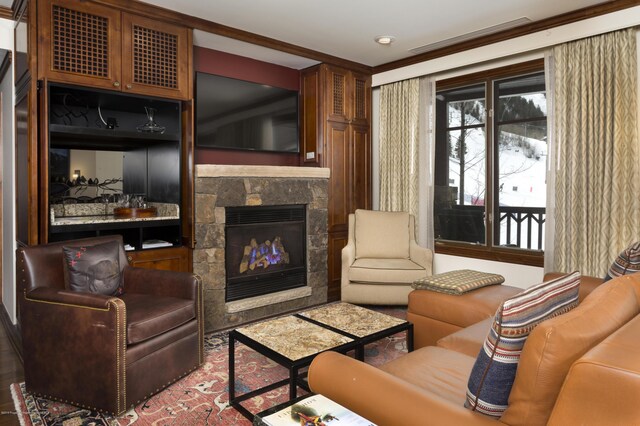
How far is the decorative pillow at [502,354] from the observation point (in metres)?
1.21

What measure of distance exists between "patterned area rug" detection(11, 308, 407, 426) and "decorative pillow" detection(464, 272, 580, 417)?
54.8 inches

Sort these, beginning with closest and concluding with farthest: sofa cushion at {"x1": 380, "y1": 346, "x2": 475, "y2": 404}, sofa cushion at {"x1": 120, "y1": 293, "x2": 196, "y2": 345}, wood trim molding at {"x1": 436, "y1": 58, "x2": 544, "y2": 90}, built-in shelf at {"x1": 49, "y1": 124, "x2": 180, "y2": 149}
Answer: sofa cushion at {"x1": 380, "y1": 346, "x2": 475, "y2": 404} → sofa cushion at {"x1": 120, "y1": 293, "x2": 196, "y2": 345} → built-in shelf at {"x1": 49, "y1": 124, "x2": 180, "y2": 149} → wood trim molding at {"x1": 436, "y1": 58, "x2": 544, "y2": 90}

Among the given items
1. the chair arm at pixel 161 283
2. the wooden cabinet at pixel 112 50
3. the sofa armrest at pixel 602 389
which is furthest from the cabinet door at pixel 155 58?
the sofa armrest at pixel 602 389

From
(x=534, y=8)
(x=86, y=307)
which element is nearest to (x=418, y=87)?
(x=534, y=8)

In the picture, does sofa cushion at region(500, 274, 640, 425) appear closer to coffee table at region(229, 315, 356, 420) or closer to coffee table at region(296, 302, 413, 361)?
coffee table at region(229, 315, 356, 420)

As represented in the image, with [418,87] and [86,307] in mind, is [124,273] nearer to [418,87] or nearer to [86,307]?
[86,307]

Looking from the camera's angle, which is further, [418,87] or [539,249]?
[418,87]

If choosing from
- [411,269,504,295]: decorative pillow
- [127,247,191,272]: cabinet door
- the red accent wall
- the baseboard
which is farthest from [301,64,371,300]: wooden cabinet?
the baseboard

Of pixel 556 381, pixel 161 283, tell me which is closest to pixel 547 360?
pixel 556 381

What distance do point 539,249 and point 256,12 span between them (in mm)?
3240

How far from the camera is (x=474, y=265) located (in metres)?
4.45

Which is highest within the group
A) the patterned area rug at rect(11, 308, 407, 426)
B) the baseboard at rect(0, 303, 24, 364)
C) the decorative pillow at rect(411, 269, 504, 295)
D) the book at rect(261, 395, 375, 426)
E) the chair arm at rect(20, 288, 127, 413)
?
the decorative pillow at rect(411, 269, 504, 295)

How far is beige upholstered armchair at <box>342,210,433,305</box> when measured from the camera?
4.18 metres

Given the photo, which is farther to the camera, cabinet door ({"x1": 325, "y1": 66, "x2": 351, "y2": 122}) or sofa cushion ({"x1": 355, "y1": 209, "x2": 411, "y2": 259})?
cabinet door ({"x1": 325, "y1": 66, "x2": 351, "y2": 122})
